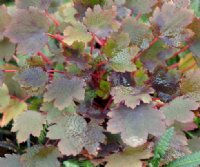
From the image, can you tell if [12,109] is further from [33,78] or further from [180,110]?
[180,110]

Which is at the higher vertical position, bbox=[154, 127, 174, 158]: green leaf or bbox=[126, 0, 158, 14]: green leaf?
bbox=[126, 0, 158, 14]: green leaf

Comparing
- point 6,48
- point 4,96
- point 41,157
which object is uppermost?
point 6,48

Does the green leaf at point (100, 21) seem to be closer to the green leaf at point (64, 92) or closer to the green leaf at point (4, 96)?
the green leaf at point (64, 92)

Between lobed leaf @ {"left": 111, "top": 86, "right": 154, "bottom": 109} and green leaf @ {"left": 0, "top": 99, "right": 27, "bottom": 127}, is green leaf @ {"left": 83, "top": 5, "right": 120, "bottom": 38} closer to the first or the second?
lobed leaf @ {"left": 111, "top": 86, "right": 154, "bottom": 109}

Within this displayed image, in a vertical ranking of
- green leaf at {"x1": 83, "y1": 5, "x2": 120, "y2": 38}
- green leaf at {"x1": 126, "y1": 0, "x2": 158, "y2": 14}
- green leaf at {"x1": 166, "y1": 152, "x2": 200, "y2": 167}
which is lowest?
green leaf at {"x1": 166, "y1": 152, "x2": 200, "y2": 167}

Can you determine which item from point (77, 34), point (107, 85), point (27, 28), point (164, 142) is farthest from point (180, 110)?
point (27, 28)

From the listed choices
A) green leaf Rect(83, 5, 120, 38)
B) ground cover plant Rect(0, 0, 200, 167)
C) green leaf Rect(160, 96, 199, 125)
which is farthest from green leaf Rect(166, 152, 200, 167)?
green leaf Rect(83, 5, 120, 38)
